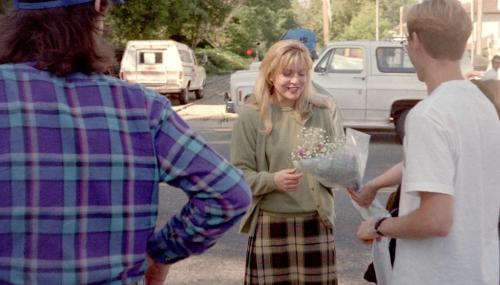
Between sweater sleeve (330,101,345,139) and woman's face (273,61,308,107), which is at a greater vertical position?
woman's face (273,61,308,107)

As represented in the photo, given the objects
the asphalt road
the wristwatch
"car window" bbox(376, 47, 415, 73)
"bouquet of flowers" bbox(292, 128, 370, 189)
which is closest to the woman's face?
"bouquet of flowers" bbox(292, 128, 370, 189)

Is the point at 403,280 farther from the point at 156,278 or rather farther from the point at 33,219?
the point at 33,219

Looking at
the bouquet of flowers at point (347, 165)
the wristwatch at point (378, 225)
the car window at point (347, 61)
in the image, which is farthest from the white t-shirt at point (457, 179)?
the car window at point (347, 61)

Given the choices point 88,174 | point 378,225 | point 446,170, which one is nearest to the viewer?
point 88,174

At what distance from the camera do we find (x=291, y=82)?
3521 millimetres

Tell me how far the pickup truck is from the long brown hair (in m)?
11.8

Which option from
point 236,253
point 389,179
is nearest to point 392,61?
point 236,253

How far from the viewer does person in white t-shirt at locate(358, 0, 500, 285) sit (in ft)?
6.98

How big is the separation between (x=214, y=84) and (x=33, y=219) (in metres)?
33.9

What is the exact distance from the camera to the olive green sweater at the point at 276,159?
3463 mm

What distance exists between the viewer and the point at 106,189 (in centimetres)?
159

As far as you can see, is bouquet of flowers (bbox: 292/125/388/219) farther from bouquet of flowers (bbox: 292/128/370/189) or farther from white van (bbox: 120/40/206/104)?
white van (bbox: 120/40/206/104)

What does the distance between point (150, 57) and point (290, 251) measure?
1998 cm

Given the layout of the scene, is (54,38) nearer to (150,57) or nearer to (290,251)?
(290,251)
